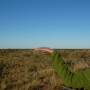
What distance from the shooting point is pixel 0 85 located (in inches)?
444

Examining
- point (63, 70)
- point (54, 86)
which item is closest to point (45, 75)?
point (54, 86)

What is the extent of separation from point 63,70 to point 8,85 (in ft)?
25.6

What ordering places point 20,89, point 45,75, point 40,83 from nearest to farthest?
1. point 20,89
2. point 40,83
3. point 45,75

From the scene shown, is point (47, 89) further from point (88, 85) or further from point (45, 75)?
point (88, 85)

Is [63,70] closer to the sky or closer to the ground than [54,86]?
closer to the sky

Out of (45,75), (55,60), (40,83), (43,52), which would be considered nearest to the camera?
(43,52)

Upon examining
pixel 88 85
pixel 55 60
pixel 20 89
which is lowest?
pixel 20 89

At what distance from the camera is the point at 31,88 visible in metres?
11.2

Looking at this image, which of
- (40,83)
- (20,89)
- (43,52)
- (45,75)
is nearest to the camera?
(43,52)

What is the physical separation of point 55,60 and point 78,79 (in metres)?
0.41

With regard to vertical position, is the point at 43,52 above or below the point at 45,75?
above

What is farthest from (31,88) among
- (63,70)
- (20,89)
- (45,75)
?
(63,70)

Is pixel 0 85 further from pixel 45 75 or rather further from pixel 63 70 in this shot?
pixel 63 70

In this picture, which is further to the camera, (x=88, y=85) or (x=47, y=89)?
(x=47, y=89)
